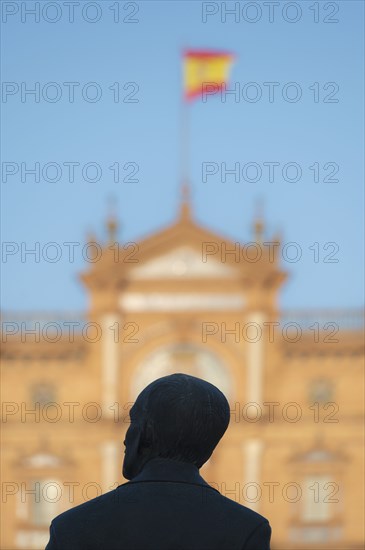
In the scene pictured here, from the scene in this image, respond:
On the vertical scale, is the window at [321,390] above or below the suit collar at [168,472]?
below

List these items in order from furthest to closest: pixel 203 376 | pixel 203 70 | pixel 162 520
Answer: pixel 203 70
pixel 203 376
pixel 162 520

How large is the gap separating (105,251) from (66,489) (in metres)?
4.04

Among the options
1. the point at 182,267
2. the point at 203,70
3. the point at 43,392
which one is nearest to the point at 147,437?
the point at 182,267

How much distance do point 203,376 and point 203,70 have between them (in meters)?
5.28

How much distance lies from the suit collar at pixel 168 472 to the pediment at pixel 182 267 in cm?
1544

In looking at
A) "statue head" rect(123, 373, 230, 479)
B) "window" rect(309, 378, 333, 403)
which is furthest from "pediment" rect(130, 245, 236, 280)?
"statue head" rect(123, 373, 230, 479)

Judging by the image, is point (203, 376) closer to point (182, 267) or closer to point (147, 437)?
point (182, 267)

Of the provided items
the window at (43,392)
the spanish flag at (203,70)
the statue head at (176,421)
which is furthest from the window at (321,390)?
the statue head at (176,421)

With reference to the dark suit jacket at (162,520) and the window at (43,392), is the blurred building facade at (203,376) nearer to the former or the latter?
the window at (43,392)

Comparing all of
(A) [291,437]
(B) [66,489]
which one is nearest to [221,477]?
(A) [291,437]

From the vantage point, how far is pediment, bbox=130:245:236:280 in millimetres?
17172

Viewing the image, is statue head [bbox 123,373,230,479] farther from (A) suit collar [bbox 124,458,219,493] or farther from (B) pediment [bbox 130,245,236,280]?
(B) pediment [bbox 130,245,236,280]

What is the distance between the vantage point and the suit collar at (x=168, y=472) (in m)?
1.66

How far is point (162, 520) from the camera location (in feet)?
5.22
